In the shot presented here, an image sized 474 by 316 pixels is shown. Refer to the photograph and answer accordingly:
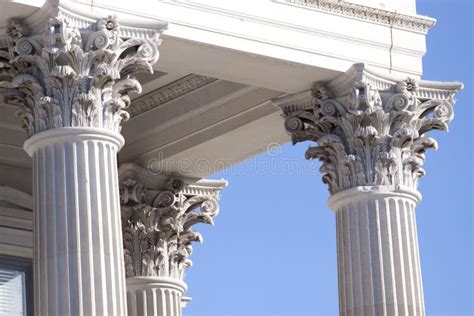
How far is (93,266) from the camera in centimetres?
4266

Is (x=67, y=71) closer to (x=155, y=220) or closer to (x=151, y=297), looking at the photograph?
(x=155, y=220)

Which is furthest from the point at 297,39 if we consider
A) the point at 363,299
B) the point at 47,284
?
the point at 47,284

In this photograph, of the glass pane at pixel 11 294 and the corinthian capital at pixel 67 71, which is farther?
the glass pane at pixel 11 294

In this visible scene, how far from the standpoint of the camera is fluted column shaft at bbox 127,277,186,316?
5372 centimetres

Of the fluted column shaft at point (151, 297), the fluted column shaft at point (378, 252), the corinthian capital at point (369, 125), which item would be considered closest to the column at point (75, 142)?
the corinthian capital at point (369, 125)

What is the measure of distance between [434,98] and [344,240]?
4107mm

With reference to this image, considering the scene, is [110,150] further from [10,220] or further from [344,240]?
[10,220]

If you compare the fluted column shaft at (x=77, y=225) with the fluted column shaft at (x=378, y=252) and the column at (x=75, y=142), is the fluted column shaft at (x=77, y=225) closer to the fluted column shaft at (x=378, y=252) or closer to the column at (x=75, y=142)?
the column at (x=75, y=142)

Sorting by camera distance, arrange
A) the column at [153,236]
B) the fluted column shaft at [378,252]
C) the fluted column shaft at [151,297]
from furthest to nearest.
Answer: the fluted column shaft at [151,297] → the column at [153,236] → the fluted column shaft at [378,252]

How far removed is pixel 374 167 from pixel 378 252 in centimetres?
207

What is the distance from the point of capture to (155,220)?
53.7 metres

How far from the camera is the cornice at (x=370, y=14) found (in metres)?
48.6

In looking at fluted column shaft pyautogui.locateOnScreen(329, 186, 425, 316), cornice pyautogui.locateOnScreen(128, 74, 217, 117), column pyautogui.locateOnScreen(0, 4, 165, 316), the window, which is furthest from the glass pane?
column pyautogui.locateOnScreen(0, 4, 165, 316)

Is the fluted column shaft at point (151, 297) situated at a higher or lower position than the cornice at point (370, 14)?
lower
